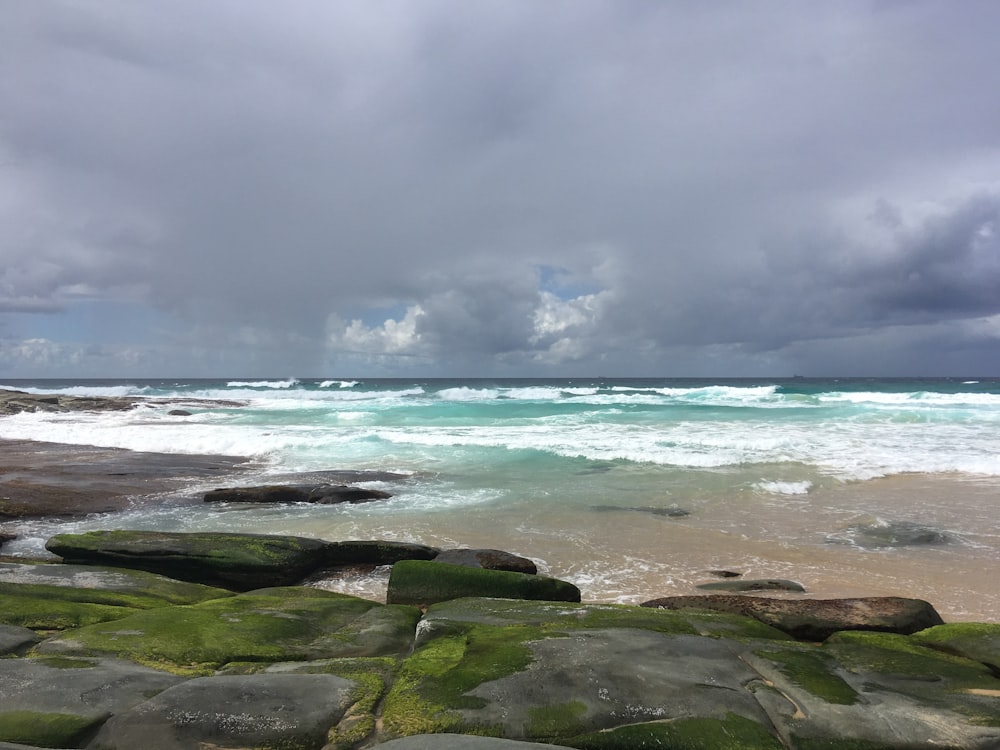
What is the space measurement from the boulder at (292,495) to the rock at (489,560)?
5721 millimetres

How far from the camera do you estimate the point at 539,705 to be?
3547 millimetres

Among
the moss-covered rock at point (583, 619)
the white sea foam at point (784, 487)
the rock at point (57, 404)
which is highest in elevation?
the rock at point (57, 404)

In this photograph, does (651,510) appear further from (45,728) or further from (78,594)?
(45,728)

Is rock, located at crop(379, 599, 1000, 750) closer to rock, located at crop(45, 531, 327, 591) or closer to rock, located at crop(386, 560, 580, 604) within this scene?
rock, located at crop(386, 560, 580, 604)

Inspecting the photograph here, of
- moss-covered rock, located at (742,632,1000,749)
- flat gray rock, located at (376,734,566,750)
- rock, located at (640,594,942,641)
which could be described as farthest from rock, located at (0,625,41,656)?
rock, located at (640,594,942,641)

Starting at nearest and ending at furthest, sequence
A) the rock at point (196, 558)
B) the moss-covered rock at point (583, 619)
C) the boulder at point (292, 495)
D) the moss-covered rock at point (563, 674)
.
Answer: the moss-covered rock at point (563, 674)
the moss-covered rock at point (583, 619)
the rock at point (196, 558)
the boulder at point (292, 495)

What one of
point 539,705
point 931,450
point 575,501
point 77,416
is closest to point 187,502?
point 575,501

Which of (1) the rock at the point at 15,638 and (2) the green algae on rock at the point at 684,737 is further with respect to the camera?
(1) the rock at the point at 15,638

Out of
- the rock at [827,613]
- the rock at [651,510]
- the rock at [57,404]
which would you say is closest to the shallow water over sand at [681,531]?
the rock at [651,510]

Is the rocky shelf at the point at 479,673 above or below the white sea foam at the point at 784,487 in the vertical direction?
above

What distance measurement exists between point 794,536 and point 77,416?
1671 inches

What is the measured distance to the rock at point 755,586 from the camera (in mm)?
7676

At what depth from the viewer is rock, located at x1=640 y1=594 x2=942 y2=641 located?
5.54 meters

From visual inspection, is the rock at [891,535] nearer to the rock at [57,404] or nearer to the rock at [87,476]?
the rock at [87,476]
